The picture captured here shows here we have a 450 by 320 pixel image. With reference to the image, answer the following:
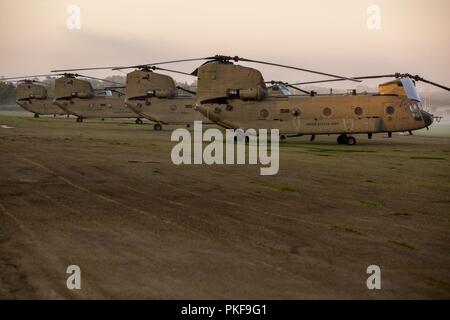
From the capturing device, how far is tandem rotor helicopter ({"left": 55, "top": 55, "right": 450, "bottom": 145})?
27.8 meters

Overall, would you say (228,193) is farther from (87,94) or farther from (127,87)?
(87,94)

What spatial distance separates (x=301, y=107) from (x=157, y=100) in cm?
1735

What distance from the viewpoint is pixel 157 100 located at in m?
42.1

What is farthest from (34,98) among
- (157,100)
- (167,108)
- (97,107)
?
(167,108)

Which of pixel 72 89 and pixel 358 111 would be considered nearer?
pixel 358 111

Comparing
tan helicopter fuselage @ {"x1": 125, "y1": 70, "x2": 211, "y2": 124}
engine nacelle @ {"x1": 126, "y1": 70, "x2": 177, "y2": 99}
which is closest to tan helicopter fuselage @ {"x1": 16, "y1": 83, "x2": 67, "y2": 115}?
engine nacelle @ {"x1": 126, "y1": 70, "x2": 177, "y2": 99}

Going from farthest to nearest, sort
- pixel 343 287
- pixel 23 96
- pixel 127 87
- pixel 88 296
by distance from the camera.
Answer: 1. pixel 23 96
2. pixel 127 87
3. pixel 343 287
4. pixel 88 296

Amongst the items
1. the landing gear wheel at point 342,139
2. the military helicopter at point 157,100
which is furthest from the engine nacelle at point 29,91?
the landing gear wheel at point 342,139

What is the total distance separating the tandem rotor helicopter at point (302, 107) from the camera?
27750 millimetres

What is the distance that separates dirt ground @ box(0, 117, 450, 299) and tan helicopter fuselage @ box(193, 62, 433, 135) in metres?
13.7

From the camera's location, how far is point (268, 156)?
783 inches

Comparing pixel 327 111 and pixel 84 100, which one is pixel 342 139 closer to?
pixel 327 111

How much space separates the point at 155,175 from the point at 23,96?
199 ft

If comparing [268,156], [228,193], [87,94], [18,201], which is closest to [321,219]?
[228,193]
